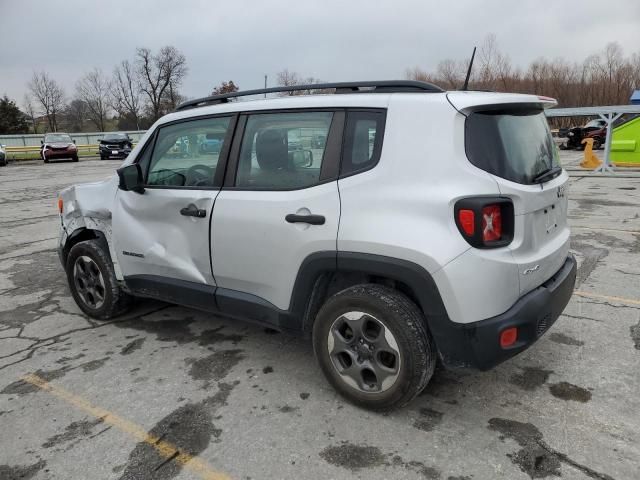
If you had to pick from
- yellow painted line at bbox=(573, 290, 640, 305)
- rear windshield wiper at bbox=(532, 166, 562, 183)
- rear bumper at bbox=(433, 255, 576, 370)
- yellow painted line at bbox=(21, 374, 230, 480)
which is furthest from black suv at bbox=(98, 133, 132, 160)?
rear bumper at bbox=(433, 255, 576, 370)

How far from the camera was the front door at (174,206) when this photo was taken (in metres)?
3.34

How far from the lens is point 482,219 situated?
236 cm

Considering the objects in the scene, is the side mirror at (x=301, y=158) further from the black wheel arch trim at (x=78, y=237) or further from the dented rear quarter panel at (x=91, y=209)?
the black wheel arch trim at (x=78, y=237)

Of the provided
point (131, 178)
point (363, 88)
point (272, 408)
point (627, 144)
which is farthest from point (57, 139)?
point (272, 408)

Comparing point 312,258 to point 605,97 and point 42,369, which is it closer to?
point 42,369

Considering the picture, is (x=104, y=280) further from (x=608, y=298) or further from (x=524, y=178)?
(x=608, y=298)

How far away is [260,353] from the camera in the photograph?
11.8ft

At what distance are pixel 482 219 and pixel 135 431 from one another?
83.9 inches

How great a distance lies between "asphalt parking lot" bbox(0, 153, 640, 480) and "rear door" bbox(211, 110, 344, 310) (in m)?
0.64

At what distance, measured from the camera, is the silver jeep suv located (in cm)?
243

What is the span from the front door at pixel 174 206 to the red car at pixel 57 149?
87.8 ft

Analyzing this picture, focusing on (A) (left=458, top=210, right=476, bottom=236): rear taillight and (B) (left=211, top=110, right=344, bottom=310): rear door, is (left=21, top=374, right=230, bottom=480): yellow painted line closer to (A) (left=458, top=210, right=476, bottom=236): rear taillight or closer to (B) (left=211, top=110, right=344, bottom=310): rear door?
(B) (left=211, top=110, right=344, bottom=310): rear door

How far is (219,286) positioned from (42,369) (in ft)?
4.56

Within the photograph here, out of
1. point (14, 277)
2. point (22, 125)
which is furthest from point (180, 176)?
point (22, 125)
